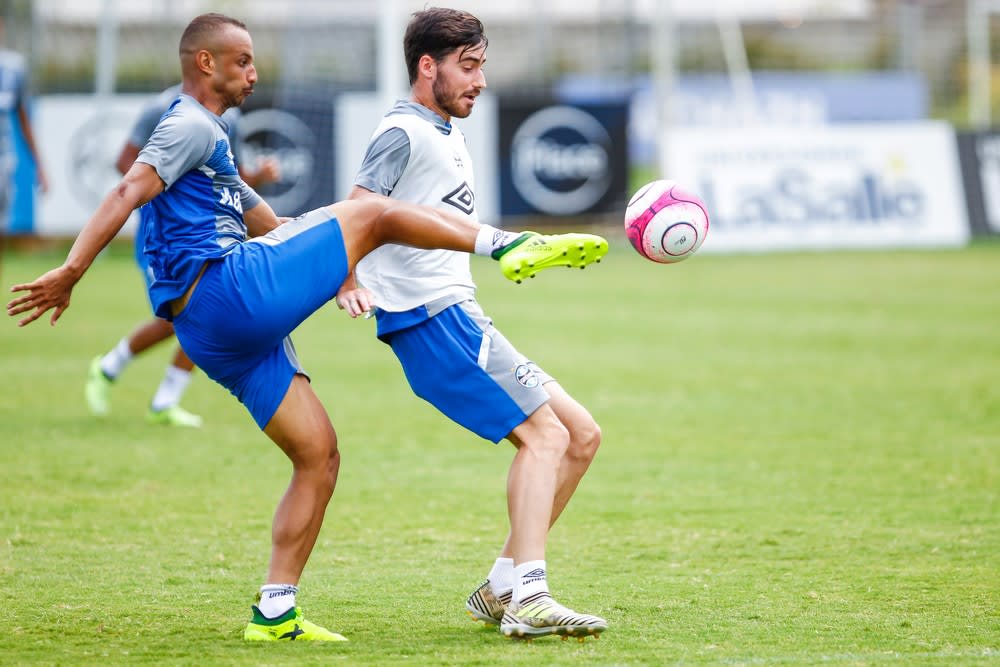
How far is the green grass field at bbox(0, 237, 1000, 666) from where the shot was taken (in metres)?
5.03

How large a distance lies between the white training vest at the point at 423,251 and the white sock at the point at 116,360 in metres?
5.25

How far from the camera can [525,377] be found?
5125 mm

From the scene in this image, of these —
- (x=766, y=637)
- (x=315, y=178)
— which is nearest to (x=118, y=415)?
(x=766, y=637)

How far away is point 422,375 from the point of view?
17.0ft

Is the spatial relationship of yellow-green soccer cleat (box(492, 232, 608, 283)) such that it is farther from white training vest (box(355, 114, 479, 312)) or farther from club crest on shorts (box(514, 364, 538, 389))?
club crest on shorts (box(514, 364, 538, 389))

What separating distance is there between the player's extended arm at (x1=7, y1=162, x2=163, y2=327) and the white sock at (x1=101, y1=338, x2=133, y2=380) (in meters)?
5.32

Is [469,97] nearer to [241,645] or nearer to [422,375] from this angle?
[422,375]

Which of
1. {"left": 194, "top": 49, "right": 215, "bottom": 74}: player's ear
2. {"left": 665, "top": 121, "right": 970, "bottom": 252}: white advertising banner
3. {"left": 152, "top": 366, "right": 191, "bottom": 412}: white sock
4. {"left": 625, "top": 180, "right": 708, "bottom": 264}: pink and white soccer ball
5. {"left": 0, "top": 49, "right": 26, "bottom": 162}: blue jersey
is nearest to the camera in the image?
{"left": 194, "top": 49, "right": 215, "bottom": 74}: player's ear

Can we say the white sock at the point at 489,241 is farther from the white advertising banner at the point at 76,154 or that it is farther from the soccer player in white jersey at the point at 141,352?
the white advertising banner at the point at 76,154

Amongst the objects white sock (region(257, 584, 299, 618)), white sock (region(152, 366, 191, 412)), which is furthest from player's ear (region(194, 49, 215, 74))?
white sock (region(152, 366, 191, 412))

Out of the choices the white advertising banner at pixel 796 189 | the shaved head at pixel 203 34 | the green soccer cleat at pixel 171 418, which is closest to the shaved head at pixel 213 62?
the shaved head at pixel 203 34

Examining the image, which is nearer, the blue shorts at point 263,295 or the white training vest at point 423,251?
the blue shorts at point 263,295

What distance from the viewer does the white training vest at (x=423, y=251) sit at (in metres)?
5.11

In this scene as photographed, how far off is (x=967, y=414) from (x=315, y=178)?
14704 millimetres
